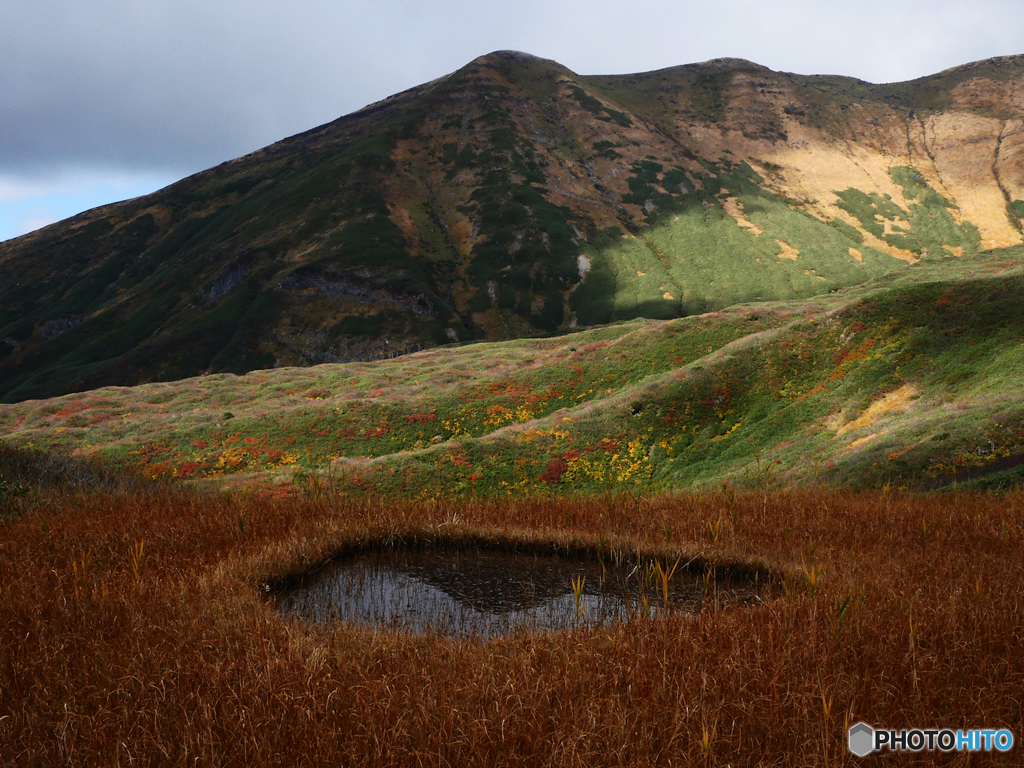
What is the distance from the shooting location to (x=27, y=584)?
6992 mm

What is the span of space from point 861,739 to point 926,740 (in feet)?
1.64

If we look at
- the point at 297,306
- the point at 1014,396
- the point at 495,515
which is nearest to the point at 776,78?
the point at 297,306

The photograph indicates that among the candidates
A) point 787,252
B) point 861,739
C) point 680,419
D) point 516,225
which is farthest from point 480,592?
point 787,252

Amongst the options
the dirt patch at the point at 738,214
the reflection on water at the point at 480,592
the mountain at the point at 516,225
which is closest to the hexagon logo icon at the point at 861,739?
the reflection on water at the point at 480,592

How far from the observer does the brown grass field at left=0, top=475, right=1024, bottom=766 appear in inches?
171

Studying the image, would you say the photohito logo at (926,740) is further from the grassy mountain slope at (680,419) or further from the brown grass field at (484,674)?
the grassy mountain slope at (680,419)

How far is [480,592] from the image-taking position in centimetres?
923

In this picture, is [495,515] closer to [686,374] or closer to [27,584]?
[27,584]

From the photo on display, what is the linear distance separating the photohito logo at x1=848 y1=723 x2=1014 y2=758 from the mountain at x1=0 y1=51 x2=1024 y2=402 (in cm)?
11498

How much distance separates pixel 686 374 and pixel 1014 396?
1495 centimetres

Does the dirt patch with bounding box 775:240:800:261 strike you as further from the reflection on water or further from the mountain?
the reflection on water

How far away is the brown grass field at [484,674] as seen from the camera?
14.2 feet

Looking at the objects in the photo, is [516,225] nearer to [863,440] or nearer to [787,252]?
[787,252]

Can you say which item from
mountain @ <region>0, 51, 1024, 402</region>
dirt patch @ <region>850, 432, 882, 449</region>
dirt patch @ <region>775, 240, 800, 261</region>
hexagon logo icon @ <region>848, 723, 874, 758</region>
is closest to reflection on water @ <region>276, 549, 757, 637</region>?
hexagon logo icon @ <region>848, 723, 874, 758</region>
